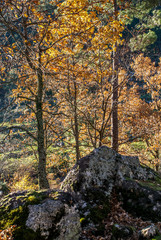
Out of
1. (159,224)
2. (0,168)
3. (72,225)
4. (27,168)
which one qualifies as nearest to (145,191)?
(159,224)

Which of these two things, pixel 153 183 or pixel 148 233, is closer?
pixel 148 233

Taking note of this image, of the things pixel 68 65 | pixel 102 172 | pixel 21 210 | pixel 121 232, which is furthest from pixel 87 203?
pixel 68 65

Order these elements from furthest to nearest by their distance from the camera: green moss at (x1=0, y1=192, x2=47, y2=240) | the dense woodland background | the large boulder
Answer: the large boulder
the dense woodland background
green moss at (x1=0, y1=192, x2=47, y2=240)

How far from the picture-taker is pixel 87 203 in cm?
376

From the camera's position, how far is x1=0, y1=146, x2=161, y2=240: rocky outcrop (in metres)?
2.50

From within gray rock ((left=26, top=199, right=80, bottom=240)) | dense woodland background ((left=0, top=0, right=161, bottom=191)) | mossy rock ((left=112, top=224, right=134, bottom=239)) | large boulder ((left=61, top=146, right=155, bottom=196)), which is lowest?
mossy rock ((left=112, top=224, right=134, bottom=239))

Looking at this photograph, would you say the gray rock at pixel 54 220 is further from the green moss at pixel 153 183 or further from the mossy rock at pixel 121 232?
the green moss at pixel 153 183

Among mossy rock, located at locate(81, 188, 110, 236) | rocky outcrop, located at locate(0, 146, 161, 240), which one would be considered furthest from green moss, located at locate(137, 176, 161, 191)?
mossy rock, located at locate(81, 188, 110, 236)

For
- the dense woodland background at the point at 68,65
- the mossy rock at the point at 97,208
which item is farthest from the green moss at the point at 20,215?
the dense woodland background at the point at 68,65

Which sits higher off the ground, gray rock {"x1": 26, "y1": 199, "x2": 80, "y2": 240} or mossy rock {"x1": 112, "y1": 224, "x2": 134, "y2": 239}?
gray rock {"x1": 26, "y1": 199, "x2": 80, "y2": 240}

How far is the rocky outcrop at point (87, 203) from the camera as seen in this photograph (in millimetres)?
2502

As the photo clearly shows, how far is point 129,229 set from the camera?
2828 millimetres

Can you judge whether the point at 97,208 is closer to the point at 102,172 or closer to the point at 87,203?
the point at 87,203

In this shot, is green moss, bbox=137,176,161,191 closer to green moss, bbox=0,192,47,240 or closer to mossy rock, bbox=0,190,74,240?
mossy rock, bbox=0,190,74,240
